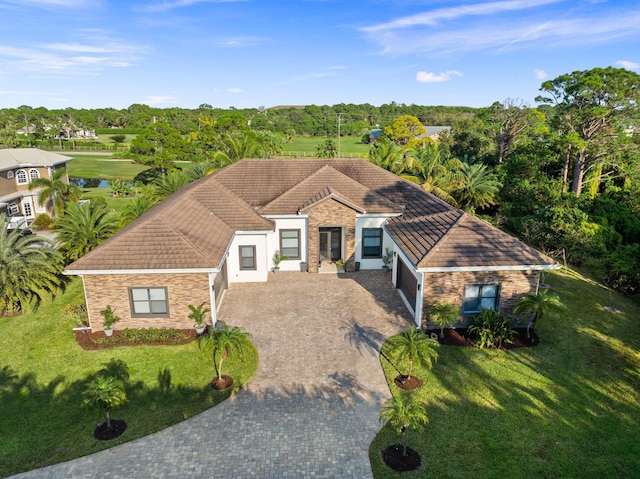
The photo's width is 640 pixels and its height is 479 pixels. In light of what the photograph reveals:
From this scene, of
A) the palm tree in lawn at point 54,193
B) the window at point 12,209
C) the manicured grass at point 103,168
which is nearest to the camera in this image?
the window at point 12,209

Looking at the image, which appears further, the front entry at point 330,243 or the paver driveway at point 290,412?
the front entry at point 330,243

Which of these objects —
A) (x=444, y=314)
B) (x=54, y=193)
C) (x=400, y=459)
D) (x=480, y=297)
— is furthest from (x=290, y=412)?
(x=54, y=193)

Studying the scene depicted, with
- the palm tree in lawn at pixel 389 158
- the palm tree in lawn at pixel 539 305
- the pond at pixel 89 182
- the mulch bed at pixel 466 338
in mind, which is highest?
the palm tree in lawn at pixel 389 158

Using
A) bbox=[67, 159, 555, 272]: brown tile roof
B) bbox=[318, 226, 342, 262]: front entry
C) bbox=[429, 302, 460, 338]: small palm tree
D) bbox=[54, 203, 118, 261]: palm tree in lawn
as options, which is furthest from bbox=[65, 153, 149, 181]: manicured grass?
bbox=[429, 302, 460, 338]: small palm tree

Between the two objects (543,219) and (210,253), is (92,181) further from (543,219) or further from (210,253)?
(543,219)

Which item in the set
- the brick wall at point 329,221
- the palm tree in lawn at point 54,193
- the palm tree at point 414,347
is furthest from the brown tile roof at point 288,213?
the palm tree in lawn at point 54,193

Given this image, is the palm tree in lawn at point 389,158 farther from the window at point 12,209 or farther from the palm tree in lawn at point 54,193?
the window at point 12,209

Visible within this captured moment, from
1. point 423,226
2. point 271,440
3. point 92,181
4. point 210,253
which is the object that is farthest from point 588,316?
point 92,181

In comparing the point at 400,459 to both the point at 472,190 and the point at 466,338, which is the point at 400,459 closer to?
the point at 466,338
